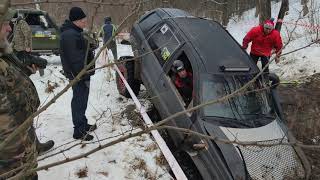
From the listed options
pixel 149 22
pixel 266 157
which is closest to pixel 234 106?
pixel 266 157

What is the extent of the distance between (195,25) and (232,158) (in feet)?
9.52

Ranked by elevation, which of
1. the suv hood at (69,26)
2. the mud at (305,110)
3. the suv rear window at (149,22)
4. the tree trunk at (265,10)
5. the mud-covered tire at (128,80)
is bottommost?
the mud at (305,110)

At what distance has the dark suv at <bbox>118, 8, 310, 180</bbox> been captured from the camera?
4625 millimetres

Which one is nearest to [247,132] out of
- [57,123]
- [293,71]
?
[57,123]

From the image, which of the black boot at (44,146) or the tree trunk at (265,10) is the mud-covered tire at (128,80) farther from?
the tree trunk at (265,10)

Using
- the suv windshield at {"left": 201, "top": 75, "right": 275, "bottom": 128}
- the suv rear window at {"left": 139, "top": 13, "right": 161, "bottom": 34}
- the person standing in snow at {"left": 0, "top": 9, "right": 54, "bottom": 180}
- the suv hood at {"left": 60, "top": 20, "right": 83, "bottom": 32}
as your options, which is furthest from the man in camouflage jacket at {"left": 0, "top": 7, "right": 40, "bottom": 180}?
the suv rear window at {"left": 139, "top": 13, "right": 161, "bottom": 34}

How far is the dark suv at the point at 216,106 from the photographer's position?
182 inches

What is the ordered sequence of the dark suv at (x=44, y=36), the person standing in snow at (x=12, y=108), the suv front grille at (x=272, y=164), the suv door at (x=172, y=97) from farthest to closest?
the dark suv at (x=44, y=36) < the suv door at (x=172, y=97) < the suv front grille at (x=272, y=164) < the person standing in snow at (x=12, y=108)

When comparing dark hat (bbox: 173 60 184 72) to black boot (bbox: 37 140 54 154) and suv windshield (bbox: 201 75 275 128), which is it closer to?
suv windshield (bbox: 201 75 275 128)

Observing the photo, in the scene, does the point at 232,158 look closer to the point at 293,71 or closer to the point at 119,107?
the point at 119,107

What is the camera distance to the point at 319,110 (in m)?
7.71

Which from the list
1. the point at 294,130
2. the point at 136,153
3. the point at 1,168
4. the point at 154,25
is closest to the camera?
the point at 1,168

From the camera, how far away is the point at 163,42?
6.84 metres

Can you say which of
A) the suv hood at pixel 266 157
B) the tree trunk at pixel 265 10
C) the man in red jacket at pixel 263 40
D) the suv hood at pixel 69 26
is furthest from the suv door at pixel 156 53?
the tree trunk at pixel 265 10
